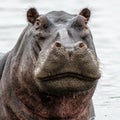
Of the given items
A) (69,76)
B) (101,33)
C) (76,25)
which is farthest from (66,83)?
(101,33)

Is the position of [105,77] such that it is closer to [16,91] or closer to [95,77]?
[16,91]

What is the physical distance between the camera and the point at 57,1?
20.6m

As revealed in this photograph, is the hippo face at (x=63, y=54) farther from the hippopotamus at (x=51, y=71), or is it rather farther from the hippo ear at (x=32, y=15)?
the hippo ear at (x=32, y=15)

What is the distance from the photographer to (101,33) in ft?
54.6

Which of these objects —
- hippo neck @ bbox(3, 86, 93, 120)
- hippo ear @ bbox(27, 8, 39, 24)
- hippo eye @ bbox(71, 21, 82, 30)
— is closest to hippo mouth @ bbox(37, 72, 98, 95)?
hippo neck @ bbox(3, 86, 93, 120)

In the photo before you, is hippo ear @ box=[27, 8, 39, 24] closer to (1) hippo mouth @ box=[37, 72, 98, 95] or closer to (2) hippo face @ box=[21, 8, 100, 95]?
(2) hippo face @ box=[21, 8, 100, 95]

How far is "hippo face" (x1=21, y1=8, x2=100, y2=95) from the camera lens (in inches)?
291

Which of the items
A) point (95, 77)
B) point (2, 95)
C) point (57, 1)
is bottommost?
point (57, 1)

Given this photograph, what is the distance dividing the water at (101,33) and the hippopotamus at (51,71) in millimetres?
2872

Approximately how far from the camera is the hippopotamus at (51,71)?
7.45 metres

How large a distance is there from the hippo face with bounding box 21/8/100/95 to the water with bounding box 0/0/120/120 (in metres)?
3.47

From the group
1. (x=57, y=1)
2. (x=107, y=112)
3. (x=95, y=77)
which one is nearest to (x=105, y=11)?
(x=57, y=1)

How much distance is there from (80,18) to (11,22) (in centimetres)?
934

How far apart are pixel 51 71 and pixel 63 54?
260 millimetres
